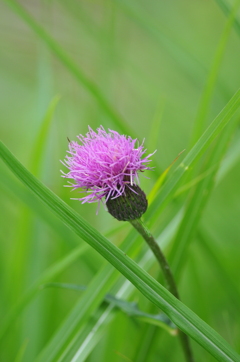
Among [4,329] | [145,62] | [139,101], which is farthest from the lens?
[145,62]

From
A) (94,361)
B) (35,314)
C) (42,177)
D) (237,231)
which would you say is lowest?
(237,231)


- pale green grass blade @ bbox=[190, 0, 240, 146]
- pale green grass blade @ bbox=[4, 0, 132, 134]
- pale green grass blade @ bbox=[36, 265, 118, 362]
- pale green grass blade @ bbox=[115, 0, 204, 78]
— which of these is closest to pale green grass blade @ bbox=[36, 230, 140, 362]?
pale green grass blade @ bbox=[36, 265, 118, 362]

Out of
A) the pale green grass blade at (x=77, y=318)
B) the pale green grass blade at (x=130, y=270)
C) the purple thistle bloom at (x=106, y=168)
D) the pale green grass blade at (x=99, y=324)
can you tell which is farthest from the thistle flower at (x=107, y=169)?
the pale green grass blade at (x=99, y=324)

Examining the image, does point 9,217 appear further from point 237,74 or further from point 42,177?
point 237,74

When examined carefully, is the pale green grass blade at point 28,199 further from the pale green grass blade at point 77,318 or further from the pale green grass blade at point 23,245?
the pale green grass blade at point 77,318

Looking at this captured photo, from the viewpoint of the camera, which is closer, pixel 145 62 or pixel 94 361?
pixel 94 361

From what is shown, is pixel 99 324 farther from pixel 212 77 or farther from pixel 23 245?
pixel 212 77

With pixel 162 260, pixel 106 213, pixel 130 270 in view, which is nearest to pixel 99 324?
pixel 162 260

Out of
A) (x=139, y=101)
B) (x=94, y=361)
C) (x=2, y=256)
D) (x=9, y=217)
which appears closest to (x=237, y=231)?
(x=94, y=361)
